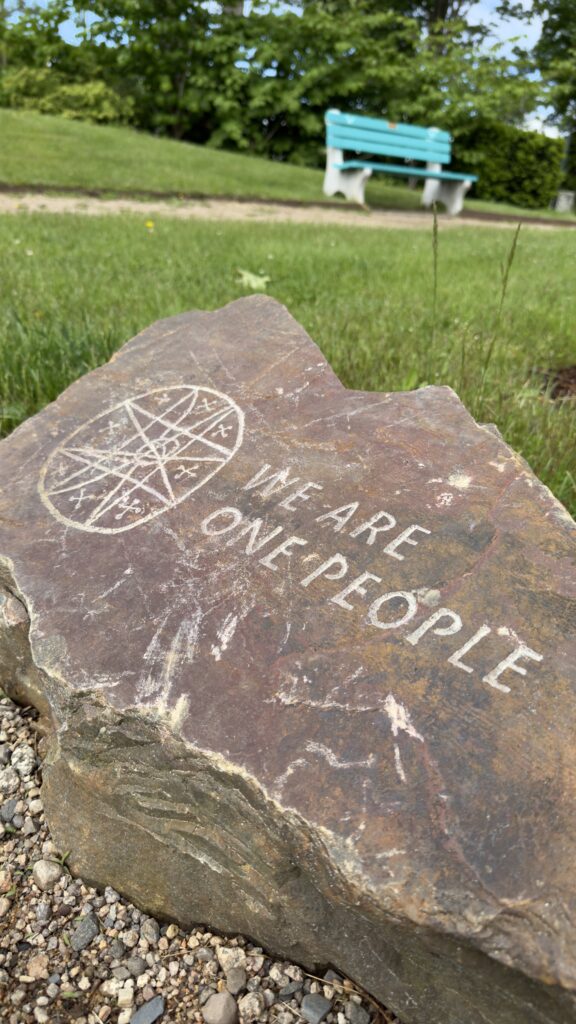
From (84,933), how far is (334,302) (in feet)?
12.6

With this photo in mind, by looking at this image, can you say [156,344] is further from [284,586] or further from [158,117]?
[158,117]

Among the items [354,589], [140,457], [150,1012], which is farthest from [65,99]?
[150,1012]

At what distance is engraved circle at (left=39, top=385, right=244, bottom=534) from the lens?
6.39ft

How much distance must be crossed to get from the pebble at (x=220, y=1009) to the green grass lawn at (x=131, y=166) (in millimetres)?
9599

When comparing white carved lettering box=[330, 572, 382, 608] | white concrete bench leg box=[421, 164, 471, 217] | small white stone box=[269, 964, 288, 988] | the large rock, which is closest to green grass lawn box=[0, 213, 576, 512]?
the large rock

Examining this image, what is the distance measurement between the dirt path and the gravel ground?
24.0 feet

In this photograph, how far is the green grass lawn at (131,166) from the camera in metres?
9.98

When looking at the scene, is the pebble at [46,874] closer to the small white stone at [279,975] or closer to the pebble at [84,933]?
→ the pebble at [84,933]

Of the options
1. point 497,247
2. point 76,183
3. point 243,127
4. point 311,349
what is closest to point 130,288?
point 311,349

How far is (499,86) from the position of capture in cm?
1627

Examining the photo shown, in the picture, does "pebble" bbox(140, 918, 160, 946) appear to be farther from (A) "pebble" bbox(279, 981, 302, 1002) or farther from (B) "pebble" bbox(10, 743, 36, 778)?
(B) "pebble" bbox(10, 743, 36, 778)

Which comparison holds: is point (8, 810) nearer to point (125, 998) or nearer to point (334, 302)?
point (125, 998)

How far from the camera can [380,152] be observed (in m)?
12.6

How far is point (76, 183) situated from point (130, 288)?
5905mm
